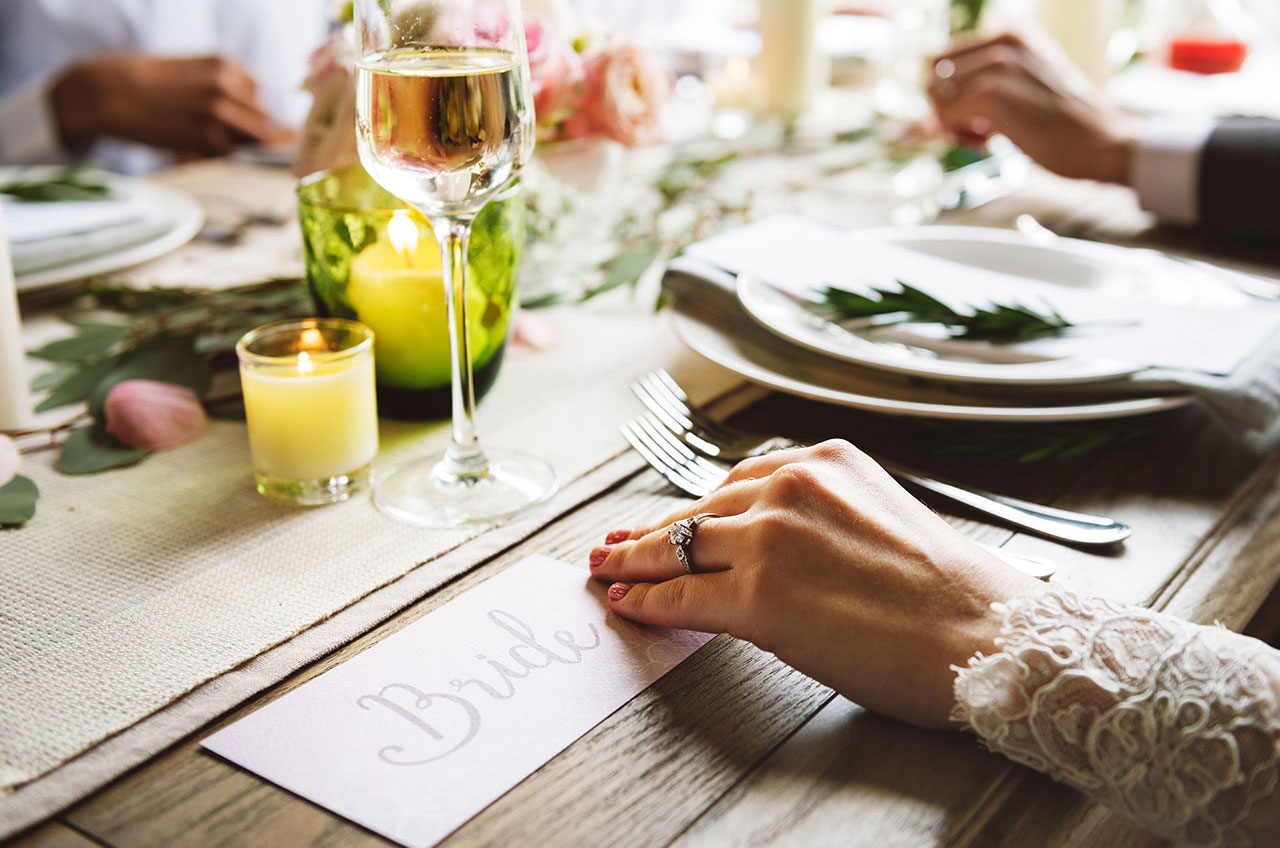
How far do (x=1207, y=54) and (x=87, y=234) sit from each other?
6.31 feet

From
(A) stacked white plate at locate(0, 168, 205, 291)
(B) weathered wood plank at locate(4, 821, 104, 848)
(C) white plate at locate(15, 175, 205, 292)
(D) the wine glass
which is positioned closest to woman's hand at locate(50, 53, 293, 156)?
(C) white plate at locate(15, 175, 205, 292)

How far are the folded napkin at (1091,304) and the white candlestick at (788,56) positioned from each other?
0.91m

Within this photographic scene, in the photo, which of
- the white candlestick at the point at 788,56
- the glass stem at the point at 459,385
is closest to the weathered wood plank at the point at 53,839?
the glass stem at the point at 459,385

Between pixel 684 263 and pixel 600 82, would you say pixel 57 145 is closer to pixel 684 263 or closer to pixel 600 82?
pixel 600 82

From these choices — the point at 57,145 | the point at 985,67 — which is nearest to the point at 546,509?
the point at 985,67

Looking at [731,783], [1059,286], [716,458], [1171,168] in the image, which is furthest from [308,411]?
[1171,168]

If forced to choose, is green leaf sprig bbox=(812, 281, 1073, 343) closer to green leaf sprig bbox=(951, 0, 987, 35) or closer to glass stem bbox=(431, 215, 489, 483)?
glass stem bbox=(431, 215, 489, 483)

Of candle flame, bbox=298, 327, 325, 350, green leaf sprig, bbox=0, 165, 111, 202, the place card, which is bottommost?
the place card

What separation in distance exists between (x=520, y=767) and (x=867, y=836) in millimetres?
160

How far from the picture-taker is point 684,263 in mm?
1026

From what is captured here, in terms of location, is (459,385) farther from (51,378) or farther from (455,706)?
(51,378)

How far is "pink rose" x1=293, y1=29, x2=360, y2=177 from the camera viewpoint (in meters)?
0.99

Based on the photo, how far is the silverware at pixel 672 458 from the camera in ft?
2.55

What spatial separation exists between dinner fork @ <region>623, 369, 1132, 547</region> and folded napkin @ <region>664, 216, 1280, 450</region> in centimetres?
12
